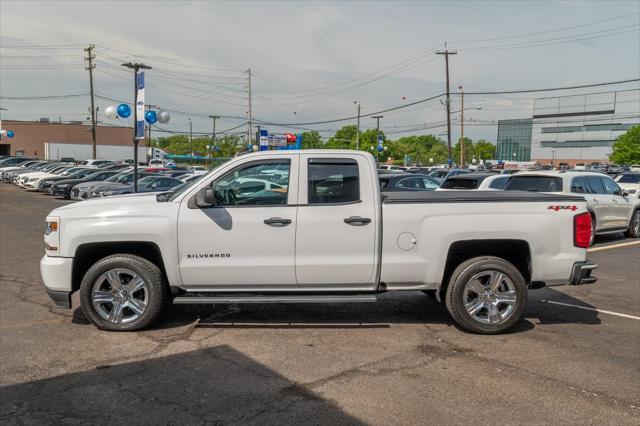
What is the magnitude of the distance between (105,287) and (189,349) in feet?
4.00

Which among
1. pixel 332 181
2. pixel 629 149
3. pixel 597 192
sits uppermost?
pixel 629 149

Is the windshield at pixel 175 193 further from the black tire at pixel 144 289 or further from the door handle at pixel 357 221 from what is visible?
the door handle at pixel 357 221

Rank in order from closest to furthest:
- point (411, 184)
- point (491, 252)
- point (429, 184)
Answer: point (491, 252) → point (411, 184) → point (429, 184)

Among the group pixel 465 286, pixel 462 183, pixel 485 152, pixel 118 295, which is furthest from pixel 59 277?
pixel 485 152

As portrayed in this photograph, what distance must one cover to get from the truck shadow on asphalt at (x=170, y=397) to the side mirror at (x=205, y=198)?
152 centimetres

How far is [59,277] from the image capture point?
5.51 m

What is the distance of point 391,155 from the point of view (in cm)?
13988

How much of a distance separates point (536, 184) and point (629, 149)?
7320cm

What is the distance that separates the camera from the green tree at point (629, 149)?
7262 centimetres

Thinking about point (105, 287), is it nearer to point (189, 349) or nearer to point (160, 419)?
point (189, 349)

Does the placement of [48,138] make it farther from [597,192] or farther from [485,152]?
[485,152]

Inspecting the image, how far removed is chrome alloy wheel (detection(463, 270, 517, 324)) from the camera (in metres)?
5.57

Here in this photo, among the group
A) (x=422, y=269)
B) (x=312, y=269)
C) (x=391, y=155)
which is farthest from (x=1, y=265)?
(x=391, y=155)

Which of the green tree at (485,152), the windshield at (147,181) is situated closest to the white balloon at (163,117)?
the windshield at (147,181)
